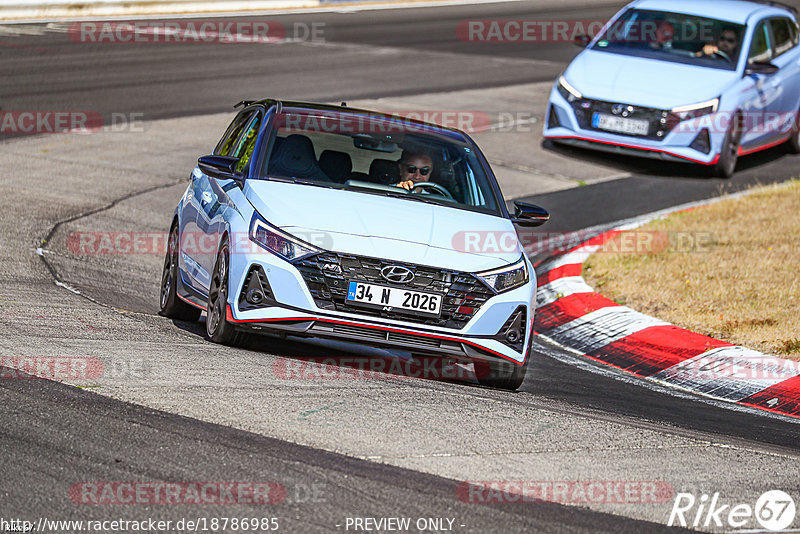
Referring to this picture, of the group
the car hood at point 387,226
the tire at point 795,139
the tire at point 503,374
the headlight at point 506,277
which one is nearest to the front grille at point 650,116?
the tire at point 795,139

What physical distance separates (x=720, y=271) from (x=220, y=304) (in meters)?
5.15

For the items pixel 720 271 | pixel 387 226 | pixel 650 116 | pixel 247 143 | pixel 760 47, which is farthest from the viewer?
pixel 760 47

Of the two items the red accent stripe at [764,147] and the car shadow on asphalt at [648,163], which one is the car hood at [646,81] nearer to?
the red accent stripe at [764,147]

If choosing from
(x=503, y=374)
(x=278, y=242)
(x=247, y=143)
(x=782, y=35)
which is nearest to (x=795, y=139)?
(x=782, y=35)

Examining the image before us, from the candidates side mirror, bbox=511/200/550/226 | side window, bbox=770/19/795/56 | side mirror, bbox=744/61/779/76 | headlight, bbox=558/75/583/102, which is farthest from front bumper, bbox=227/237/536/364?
side window, bbox=770/19/795/56

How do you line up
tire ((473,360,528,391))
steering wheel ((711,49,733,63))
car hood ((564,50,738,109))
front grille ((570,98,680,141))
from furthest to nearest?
steering wheel ((711,49,733,63)) → car hood ((564,50,738,109)) → front grille ((570,98,680,141)) → tire ((473,360,528,391))

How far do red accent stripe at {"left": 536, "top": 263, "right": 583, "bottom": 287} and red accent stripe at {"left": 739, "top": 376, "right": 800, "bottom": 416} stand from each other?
2.97 meters

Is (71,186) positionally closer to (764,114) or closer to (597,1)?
(764,114)

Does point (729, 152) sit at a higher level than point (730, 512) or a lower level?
lower

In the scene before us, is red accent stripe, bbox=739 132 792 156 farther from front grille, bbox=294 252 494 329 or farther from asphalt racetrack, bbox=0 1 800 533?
front grille, bbox=294 252 494 329

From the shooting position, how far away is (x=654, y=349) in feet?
30.2

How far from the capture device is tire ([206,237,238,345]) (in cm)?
746

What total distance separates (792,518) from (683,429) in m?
1.64

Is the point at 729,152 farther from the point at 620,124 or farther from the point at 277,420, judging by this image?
the point at 277,420
